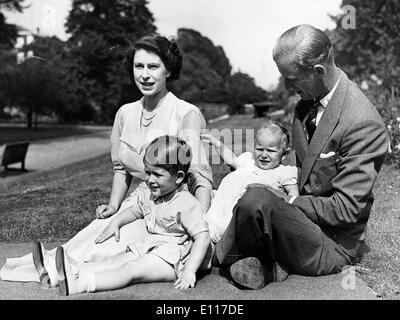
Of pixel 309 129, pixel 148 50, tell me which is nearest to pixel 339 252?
pixel 309 129

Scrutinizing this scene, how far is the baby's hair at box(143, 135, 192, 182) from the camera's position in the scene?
11.6ft

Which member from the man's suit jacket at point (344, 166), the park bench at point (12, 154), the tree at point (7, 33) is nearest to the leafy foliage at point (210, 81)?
the tree at point (7, 33)

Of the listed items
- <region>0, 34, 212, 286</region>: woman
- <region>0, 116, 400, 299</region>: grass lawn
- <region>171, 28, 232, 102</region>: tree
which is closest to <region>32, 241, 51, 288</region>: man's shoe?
<region>0, 34, 212, 286</region>: woman

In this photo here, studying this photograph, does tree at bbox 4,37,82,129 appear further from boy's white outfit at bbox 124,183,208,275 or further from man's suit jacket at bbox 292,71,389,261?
man's suit jacket at bbox 292,71,389,261

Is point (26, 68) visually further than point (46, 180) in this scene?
Yes

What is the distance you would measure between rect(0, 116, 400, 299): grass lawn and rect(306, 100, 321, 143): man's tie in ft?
3.13

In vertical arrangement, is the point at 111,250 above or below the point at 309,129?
below

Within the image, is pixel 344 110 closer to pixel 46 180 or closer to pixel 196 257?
pixel 196 257

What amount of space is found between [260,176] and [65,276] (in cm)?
145

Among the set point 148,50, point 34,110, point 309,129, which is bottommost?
point 34,110

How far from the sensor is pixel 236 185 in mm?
3934

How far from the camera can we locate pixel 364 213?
3.40 m

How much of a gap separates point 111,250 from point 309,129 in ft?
5.06
